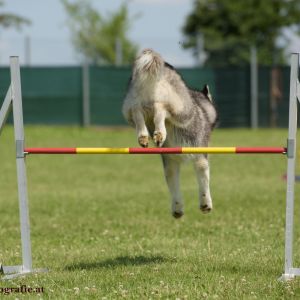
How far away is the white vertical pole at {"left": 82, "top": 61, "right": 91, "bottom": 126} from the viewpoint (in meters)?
29.0

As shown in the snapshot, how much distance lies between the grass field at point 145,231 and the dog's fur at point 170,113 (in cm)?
79

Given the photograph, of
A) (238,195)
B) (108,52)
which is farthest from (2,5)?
(238,195)

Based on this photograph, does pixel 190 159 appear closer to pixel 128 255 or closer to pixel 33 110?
pixel 128 255

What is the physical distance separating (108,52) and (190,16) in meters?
17.8

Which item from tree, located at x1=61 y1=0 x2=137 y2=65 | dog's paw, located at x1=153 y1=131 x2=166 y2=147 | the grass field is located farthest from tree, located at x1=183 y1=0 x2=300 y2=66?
dog's paw, located at x1=153 y1=131 x2=166 y2=147

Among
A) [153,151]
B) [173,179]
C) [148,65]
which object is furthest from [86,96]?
[153,151]

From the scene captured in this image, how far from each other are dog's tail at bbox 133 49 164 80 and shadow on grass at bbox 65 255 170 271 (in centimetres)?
169

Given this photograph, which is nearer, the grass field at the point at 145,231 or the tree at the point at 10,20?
the grass field at the point at 145,231

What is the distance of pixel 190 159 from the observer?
26.3ft

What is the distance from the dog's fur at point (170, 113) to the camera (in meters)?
7.01

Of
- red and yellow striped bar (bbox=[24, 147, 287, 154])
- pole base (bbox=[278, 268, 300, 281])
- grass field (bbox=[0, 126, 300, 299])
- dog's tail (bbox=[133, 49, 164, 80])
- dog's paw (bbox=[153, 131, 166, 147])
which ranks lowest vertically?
grass field (bbox=[0, 126, 300, 299])

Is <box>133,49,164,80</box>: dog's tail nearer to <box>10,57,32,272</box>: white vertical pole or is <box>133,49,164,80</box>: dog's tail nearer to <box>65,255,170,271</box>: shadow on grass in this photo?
<box>10,57,32,272</box>: white vertical pole

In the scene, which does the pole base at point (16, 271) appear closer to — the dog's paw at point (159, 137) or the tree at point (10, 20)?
the dog's paw at point (159, 137)

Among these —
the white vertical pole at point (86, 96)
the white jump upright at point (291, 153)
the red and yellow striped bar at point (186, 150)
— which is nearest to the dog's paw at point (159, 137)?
the red and yellow striped bar at point (186, 150)
